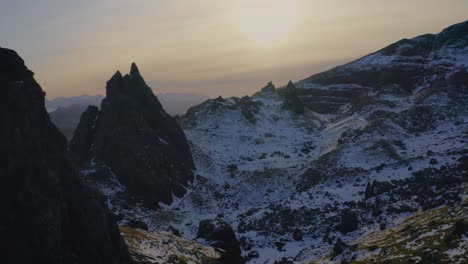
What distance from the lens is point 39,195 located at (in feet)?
120

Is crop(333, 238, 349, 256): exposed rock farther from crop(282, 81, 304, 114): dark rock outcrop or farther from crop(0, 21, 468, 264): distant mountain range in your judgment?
crop(282, 81, 304, 114): dark rock outcrop

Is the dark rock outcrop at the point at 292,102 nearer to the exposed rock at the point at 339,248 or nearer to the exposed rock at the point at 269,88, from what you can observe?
the exposed rock at the point at 269,88

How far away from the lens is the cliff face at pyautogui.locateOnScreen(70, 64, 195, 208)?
286 ft

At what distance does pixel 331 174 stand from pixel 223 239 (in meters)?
39.3

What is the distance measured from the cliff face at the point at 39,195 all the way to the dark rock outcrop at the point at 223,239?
19.6m

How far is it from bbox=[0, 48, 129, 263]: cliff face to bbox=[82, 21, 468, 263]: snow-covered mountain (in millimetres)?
28792

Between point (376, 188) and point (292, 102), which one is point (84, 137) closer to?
point (376, 188)

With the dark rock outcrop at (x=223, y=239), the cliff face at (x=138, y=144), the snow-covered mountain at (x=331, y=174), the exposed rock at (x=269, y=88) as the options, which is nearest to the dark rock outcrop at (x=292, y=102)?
the snow-covered mountain at (x=331, y=174)

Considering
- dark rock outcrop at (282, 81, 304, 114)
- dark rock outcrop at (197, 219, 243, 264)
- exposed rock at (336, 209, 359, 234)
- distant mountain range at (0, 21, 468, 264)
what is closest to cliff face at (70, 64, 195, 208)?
distant mountain range at (0, 21, 468, 264)

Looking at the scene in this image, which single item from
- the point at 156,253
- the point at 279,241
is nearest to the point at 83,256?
the point at 156,253

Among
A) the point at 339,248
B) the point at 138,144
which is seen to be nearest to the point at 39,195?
the point at 339,248

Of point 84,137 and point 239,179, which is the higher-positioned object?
point 84,137

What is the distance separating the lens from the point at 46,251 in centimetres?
3519

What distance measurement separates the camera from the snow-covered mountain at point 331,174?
62156 mm
